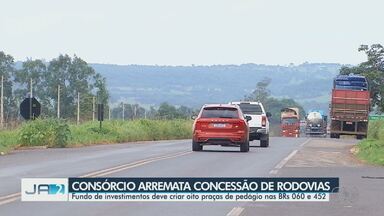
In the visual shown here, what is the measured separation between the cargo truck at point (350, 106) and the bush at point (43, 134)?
2845 cm

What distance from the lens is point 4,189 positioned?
1675 cm

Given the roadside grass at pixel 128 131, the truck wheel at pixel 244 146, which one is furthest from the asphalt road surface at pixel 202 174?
the roadside grass at pixel 128 131

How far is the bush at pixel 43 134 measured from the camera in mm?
37781

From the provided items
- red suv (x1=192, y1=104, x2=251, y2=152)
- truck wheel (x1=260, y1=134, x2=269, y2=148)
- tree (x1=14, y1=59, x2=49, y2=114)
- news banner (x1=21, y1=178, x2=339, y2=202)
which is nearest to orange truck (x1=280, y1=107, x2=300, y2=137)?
tree (x1=14, y1=59, x2=49, y2=114)

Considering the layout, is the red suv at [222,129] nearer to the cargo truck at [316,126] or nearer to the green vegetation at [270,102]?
the cargo truck at [316,126]

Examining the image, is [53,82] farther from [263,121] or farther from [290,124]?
[263,121]

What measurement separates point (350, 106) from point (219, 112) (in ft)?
103

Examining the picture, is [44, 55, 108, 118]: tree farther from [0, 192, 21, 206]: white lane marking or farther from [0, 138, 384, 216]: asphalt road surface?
[0, 192, 21, 206]: white lane marking

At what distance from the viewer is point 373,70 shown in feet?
289

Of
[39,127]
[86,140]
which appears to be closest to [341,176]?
[39,127]

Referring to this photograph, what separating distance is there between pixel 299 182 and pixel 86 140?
27492 mm

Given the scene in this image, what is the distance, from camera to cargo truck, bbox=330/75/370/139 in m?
61.4

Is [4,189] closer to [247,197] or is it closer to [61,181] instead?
[61,181]

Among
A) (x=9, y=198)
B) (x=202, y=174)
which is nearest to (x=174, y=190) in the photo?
(x=9, y=198)
